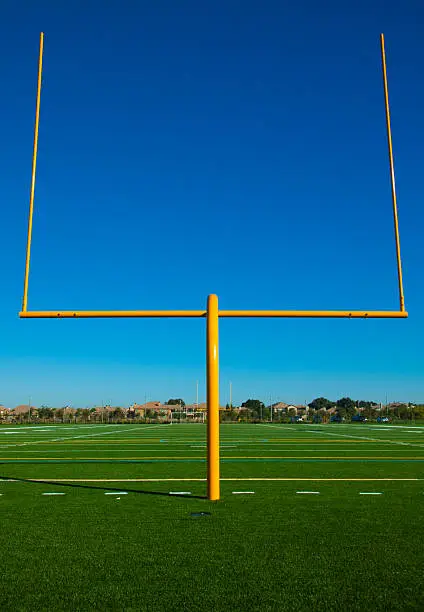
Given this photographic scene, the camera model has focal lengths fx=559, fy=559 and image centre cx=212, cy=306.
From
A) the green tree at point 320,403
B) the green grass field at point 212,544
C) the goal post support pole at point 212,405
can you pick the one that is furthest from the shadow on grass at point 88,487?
the green tree at point 320,403

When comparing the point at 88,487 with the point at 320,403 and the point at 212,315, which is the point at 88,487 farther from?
the point at 320,403

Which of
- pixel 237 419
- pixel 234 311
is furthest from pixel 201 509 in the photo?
pixel 237 419

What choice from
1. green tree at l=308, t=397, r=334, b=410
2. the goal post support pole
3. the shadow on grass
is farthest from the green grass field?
green tree at l=308, t=397, r=334, b=410

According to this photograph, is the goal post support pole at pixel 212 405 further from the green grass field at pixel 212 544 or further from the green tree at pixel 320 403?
the green tree at pixel 320 403

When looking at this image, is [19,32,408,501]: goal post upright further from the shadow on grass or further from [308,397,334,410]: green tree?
[308,397,334,410]: green tree

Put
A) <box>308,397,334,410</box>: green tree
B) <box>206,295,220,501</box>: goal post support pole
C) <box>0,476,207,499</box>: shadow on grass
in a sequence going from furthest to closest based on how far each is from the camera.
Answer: <box>308,397,334,410</box>: green tree < <box>0,476,207,499</box>: shadow on grass < <box>206,295,220,501</box>: goal post support pole

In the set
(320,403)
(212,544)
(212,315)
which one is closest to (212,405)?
(212,315)

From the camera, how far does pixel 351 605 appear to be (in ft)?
8.57

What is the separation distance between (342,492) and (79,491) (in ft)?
9.22

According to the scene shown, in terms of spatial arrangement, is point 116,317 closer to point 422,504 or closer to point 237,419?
point 422,504

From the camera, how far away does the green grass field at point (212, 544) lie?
8.98 feet

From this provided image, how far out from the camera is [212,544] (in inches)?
145

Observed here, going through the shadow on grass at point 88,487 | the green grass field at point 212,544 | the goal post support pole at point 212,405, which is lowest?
the green grass field at point 212,544

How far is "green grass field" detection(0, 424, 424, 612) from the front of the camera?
8.98 ft
